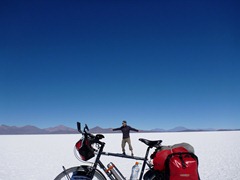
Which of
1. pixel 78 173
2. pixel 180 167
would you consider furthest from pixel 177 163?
pixel 78 173

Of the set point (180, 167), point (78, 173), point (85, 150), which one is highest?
point (85, 150)

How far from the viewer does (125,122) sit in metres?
10.7

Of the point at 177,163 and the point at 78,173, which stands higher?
the point at 177,163

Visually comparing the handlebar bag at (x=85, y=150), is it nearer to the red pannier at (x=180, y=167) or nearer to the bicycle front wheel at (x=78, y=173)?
the bicycle front wheel at (x=78, y=173)

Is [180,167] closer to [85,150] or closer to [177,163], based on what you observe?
[177,163]

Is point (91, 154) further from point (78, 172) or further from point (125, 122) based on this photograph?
point (125, 122)

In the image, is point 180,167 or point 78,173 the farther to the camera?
point 78,173

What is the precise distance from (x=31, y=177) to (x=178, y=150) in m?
5.44

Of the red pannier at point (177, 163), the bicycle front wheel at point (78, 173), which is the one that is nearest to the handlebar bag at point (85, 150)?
the bicycle front wheel at point (78, 173)

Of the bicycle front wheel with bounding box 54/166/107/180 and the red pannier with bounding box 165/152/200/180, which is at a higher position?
the red pannier with bounding box 165/152/200/180

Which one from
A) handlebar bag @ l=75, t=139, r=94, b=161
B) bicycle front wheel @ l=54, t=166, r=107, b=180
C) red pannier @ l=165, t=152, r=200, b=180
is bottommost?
bicycle front wheel @ l=54, t=166, r=107, b=180

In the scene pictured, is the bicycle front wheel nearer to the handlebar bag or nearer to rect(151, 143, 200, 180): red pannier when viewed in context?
the handlebar bag

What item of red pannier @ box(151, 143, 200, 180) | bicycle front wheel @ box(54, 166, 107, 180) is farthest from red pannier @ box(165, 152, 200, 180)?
bicycle front wheel @ box(54, 166, 107, 180)

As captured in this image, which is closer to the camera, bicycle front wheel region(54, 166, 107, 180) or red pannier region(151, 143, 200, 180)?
red pannier region(151, 143, 200, 180)
